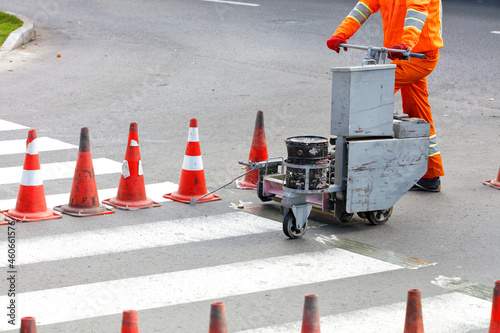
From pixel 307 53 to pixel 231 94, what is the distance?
332 centimetres

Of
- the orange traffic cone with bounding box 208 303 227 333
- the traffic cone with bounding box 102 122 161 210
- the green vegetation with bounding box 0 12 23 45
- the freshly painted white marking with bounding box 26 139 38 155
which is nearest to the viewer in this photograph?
the orange traffic cone with bounding box 208 303 227 333

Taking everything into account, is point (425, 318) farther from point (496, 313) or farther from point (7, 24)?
point (7, 24)

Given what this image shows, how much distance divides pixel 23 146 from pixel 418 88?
4.42 m

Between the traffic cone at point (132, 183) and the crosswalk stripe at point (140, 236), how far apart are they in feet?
1.67

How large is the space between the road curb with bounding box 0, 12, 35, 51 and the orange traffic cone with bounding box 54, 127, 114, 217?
8352 millimetres

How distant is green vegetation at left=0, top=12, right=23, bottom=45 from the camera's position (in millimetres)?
15328

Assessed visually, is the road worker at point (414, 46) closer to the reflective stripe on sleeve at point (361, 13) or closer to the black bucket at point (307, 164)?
the reflective stripe on sleeve at point (361, 13)

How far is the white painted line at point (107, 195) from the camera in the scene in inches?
287

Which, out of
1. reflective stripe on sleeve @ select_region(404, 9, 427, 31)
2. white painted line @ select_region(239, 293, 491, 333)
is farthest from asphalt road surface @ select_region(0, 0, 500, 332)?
reflective stripe on sleeve @ select_region(404, 9, 427, 31)

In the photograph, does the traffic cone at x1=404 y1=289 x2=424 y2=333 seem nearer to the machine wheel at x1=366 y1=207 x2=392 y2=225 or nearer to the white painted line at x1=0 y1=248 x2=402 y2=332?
the white painted line at x1=0 y1=248 x2=402 y2=332

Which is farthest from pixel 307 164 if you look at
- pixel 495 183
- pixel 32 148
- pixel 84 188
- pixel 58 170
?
pixel 58 170

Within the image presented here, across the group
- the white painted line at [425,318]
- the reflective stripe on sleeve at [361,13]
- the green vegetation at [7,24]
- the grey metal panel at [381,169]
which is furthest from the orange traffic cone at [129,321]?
the green vegetation at [7,24]

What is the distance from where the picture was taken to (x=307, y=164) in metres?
6.42

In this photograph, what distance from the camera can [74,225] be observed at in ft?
22.2
